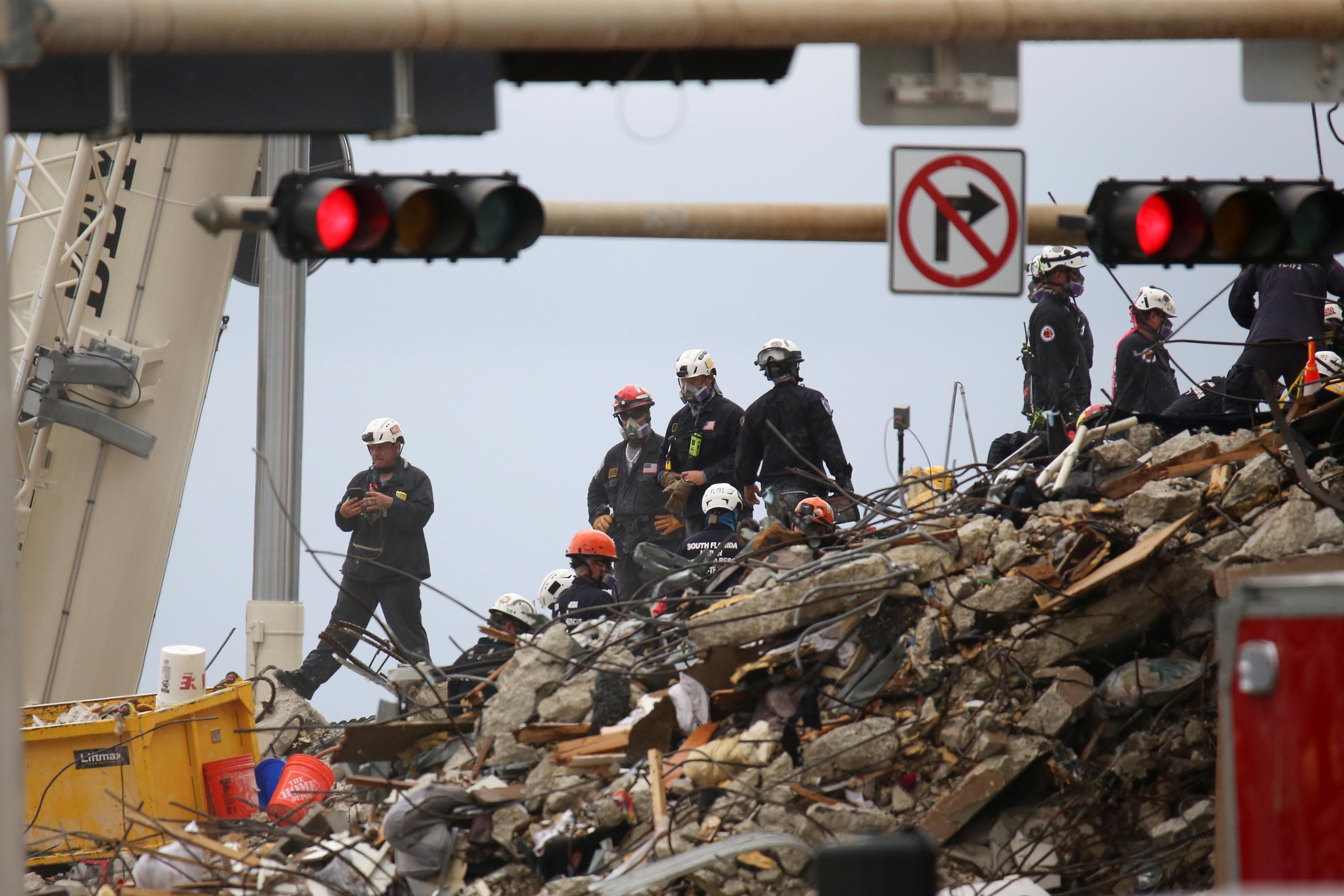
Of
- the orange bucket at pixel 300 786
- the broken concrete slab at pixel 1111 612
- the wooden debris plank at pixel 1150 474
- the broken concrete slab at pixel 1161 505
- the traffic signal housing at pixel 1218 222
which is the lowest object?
the orange bucket at pixel 300 786

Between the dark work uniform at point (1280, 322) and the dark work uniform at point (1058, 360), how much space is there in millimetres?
1275

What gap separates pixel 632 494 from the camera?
13836 millimetres

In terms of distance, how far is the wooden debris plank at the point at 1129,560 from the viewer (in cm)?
702

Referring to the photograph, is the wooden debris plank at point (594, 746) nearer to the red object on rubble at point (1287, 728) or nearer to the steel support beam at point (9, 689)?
the steel support beam at point (9, 689)

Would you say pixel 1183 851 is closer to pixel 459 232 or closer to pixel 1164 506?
pixel 1164 506

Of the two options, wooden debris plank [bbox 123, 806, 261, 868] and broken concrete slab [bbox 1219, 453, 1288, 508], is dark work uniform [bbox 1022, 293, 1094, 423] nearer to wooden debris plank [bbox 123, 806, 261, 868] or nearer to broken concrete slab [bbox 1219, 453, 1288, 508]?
broken concrete slab [bbox 1219, 453, 1288, 508]

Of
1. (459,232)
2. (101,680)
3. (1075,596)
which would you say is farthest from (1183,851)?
(101,680)

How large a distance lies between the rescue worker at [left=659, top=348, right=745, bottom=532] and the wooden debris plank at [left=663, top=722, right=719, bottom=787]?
5669mm

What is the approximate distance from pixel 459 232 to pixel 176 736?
5.47m

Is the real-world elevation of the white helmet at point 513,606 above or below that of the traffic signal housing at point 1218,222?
below

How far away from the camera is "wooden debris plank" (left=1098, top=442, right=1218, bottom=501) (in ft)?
26.9

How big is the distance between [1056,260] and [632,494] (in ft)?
14.6

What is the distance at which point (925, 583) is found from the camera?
7.71m

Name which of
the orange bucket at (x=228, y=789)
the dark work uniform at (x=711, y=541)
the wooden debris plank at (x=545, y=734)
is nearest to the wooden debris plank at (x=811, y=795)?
the wooden debris plank at (x=545, y=734)
